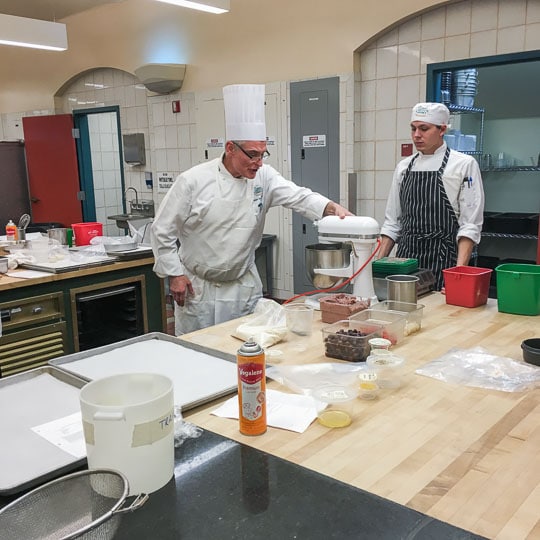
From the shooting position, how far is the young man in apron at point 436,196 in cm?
309

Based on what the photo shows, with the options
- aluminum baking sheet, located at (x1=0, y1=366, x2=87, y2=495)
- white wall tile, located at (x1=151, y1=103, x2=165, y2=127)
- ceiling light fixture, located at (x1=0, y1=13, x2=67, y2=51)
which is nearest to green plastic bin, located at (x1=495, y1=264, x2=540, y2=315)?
aluminum baking sheet, located at (x1=0, y1=366, x2=87, y2=495)

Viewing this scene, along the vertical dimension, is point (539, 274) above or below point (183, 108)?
below

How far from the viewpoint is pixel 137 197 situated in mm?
6879

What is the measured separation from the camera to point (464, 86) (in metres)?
4.60

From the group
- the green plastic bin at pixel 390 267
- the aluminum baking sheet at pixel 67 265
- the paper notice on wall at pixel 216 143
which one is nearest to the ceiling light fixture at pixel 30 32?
the paper notice on wall at pixel 216 143

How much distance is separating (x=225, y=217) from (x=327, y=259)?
2.13 feet

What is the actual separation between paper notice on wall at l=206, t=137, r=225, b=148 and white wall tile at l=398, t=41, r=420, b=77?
1.90 m

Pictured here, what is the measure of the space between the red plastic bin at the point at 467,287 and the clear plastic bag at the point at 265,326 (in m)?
0.79

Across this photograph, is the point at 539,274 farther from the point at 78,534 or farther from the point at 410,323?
the point at 78,534

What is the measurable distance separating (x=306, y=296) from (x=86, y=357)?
1018mm

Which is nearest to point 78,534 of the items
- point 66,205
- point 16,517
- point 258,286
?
point 16,517

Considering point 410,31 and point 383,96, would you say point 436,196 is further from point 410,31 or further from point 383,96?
point 410,31

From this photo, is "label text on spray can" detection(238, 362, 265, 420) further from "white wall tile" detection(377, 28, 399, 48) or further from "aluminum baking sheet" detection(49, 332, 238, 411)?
"white wall tile" detection(377, 28, 399, 48)

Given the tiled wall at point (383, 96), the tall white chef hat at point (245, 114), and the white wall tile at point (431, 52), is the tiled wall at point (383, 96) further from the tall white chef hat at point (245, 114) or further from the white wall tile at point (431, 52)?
the tall white chef hat at point (245, 114)
